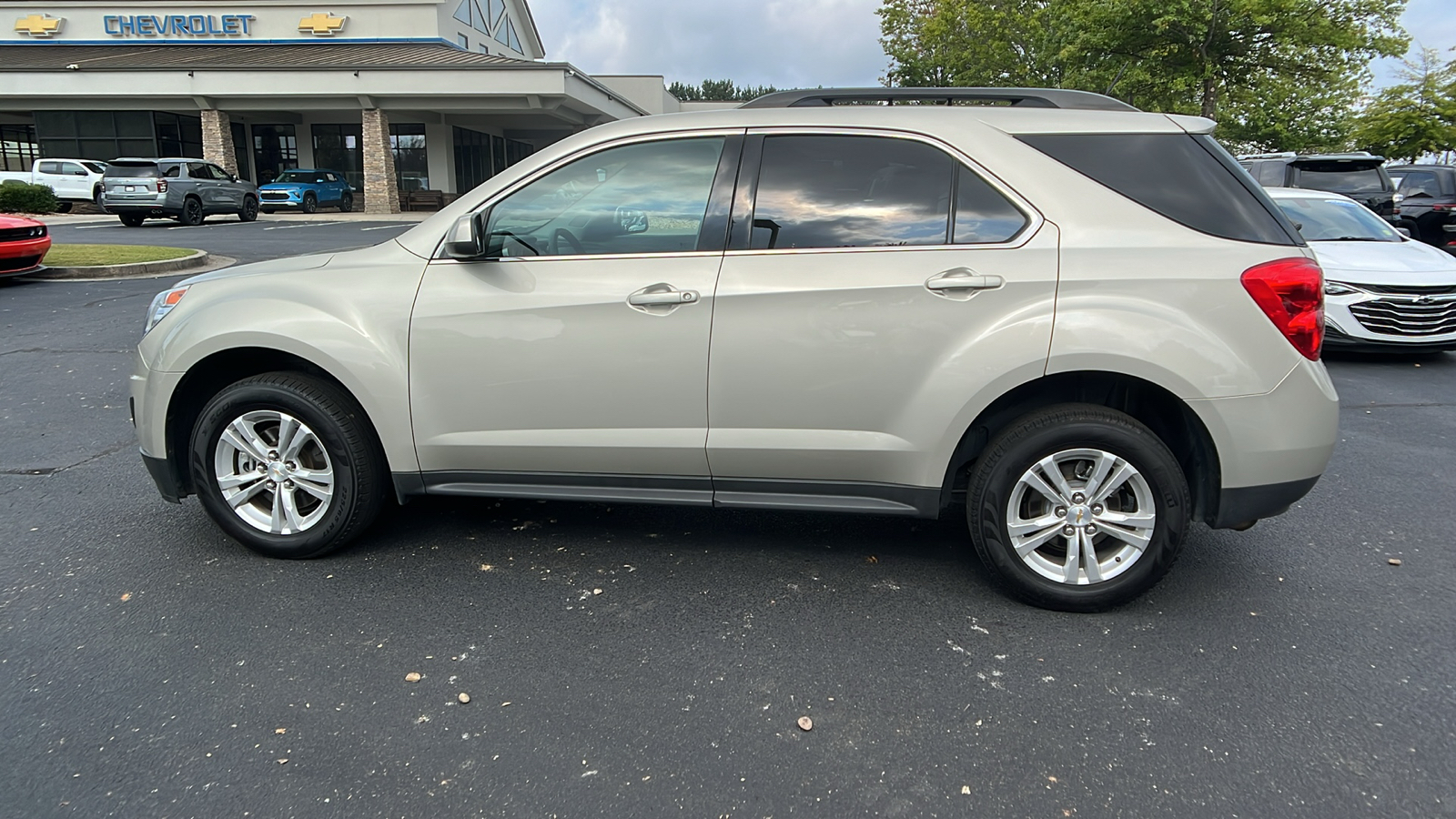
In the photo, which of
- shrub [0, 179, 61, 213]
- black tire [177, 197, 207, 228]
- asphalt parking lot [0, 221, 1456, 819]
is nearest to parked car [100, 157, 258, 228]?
black tire [177, 197, 207, 228]

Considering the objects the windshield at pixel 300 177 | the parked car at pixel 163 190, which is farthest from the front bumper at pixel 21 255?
the windshield at pixel 300 177

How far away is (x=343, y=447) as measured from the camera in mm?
3977

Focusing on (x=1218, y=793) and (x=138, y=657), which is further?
(x=138, y=657)

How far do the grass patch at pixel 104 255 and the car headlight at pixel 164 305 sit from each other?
11.8m

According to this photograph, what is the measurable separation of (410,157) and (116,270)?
2403 centimetres

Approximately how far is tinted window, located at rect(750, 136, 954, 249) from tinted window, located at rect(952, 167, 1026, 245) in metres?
0.05

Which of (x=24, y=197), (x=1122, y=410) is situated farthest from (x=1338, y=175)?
A: (x=24, y=197)

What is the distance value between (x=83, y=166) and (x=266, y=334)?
3229 cm

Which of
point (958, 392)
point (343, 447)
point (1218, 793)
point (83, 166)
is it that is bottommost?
point (1218, 793)

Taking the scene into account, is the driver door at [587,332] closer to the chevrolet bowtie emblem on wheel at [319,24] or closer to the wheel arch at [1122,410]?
the wheel arch at [1122,410]

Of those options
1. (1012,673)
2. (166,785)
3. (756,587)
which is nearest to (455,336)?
(756,587)

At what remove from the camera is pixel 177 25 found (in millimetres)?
36938

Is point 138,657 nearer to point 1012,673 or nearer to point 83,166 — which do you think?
point 1012,673

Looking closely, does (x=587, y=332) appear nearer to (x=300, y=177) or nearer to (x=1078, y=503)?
(x=1078, y=503)
